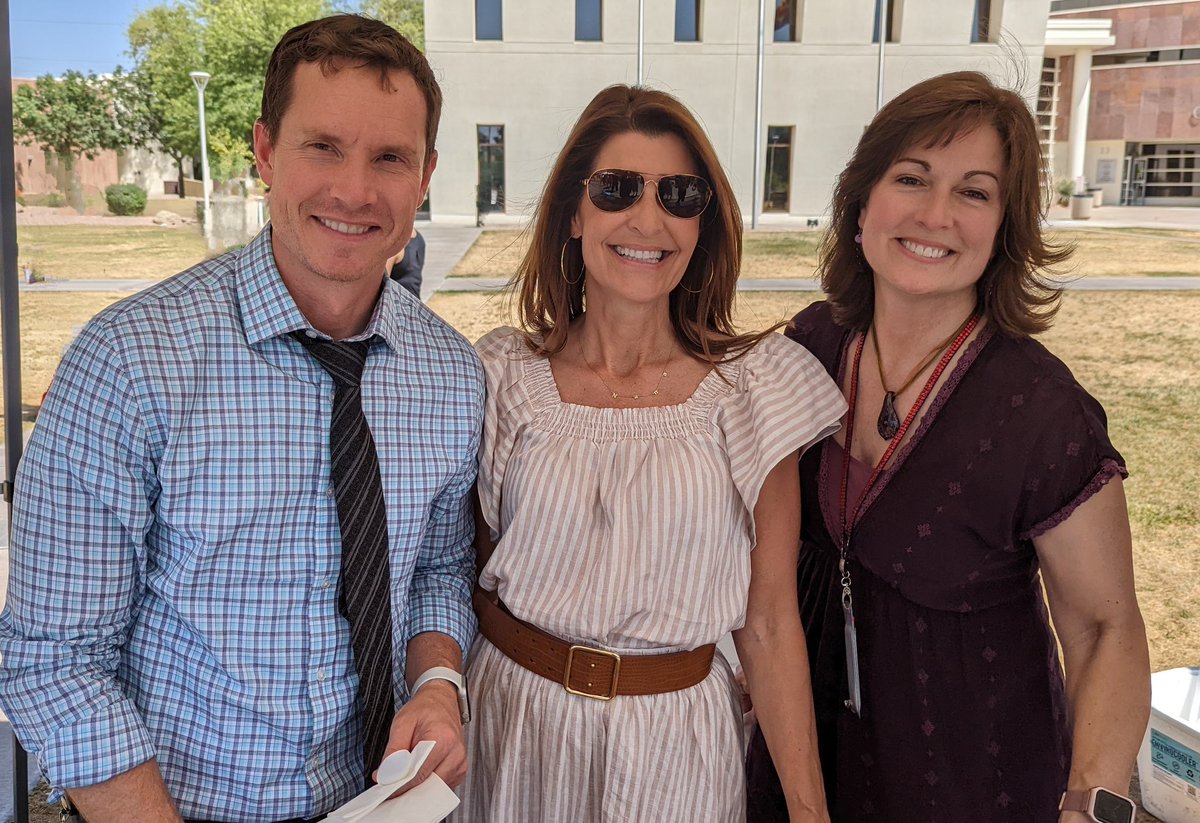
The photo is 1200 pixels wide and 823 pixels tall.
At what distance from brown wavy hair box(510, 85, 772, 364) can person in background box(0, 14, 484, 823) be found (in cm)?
35

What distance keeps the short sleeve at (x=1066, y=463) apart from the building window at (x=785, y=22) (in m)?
5.55

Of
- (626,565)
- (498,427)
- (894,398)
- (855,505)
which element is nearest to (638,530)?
(626,565)

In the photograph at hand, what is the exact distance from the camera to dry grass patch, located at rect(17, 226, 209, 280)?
328cm

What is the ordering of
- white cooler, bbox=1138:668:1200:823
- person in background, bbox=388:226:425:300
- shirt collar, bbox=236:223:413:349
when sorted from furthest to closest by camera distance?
person in background, bbox=388:226:425:300, white cooler, bbox=1138:668:1200:823, shirt collar, bbox=236:223:413:349

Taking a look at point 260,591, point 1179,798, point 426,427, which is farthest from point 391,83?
point 1179,798

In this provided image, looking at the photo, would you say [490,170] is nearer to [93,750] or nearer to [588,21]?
[588,21]

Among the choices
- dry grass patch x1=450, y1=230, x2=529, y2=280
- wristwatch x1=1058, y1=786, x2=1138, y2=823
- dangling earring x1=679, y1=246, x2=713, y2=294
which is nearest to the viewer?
wristwatch x1=1058, y1=786, x2=1138, y2=823

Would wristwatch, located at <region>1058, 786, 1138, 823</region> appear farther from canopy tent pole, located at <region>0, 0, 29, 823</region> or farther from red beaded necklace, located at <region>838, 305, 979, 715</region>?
canopy tent pole, located at <region>0, 0, 29, 823</region>

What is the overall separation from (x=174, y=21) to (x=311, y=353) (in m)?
5.52

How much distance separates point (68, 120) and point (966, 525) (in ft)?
10.8

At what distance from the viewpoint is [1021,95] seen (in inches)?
66.7

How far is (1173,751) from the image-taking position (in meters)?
3.03

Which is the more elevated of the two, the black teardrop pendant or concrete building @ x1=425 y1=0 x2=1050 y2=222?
concrete building @ x1=425 y1=0 x2=1050 y2=222

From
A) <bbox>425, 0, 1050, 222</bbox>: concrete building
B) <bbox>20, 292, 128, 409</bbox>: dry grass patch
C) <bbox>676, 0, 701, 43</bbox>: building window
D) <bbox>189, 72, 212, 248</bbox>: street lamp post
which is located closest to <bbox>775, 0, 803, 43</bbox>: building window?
<bbox>425, 0, 1050, 222</bbox>: concrete building
